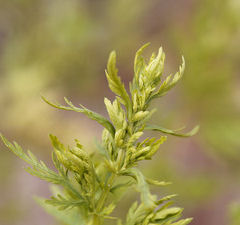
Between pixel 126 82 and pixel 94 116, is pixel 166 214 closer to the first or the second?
pixel 94 116

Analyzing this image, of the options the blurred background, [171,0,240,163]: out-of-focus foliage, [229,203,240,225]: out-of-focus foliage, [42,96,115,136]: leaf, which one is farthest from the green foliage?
[171,0,240,163]: out-of-focus foliage

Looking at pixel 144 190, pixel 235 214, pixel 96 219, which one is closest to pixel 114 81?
pixel 144 190

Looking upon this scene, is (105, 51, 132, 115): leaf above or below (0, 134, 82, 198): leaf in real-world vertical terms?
above

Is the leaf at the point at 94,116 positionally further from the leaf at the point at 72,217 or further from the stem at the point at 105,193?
the leaf at the point at 72,217

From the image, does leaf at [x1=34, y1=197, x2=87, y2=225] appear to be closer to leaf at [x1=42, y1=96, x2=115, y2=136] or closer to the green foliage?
the green foliage

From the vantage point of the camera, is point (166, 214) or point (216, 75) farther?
point (216, 75)

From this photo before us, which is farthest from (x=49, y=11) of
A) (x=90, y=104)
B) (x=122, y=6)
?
(x=90, y=104)

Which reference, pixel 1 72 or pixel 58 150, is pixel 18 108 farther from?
pixel 58 150

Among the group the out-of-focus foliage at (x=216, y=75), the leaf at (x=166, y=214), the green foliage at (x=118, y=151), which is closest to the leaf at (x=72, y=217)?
the green foliage at (x=118, y=151)

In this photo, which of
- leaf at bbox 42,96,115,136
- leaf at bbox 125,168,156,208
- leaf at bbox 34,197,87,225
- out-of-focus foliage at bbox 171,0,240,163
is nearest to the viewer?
leaf at bbox 125,168,156,208
